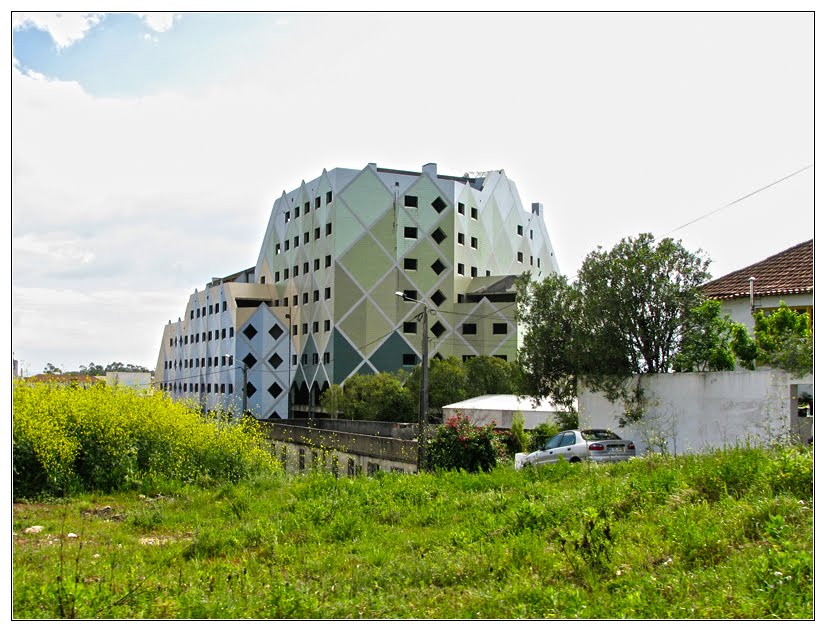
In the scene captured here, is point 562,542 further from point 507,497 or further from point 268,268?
point 268,268

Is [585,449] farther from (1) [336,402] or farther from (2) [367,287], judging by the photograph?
(2) [367,287]

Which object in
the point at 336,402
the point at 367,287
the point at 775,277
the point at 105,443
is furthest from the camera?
the point at 367,287

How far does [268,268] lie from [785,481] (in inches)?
2571

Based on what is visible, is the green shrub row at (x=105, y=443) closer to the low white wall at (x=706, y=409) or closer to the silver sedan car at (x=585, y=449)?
the silver sedan car at (x=585, y=449)

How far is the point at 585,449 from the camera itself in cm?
1769

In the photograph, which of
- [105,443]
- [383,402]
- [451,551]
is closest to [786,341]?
[451,551]

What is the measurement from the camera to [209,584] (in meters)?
6.38

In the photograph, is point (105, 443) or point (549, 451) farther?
point (549, 451)

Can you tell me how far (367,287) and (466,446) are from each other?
138 ft

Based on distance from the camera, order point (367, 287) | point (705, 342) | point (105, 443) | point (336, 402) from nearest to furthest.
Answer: point (105, 443), point (705, 342), point (336, 402), point (367, 287)

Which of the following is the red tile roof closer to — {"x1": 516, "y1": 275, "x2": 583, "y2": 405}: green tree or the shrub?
{"x1": 516, "y1": 275, "x2": 583, "y2": 405}: green tree

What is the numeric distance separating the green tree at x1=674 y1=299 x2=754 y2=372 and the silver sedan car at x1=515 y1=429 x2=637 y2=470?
4.29 metres

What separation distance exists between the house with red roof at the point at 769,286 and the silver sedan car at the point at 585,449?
6.14 meters

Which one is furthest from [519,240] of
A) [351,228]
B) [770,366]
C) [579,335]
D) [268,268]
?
[770,366]
